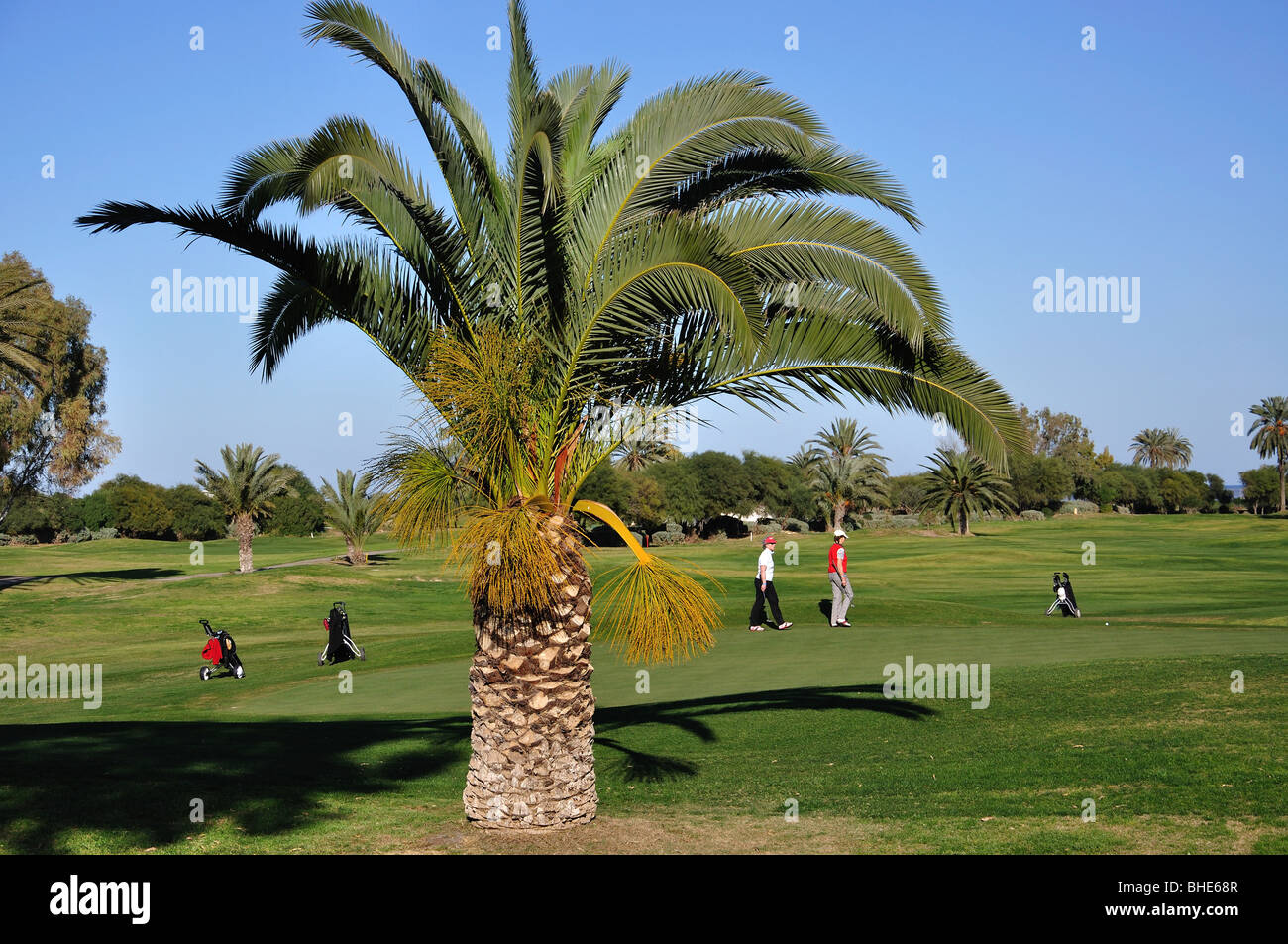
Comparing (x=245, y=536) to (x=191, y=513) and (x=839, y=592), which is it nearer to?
(x=839, y=592)

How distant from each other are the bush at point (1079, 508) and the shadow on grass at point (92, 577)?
3453 inches

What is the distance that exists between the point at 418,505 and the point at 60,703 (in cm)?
1378

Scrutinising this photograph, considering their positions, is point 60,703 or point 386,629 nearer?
point 60,703

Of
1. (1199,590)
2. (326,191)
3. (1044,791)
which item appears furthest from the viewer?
(1199,590)

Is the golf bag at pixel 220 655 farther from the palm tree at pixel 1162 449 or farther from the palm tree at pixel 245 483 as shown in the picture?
the palm tree at pixel 1162 449

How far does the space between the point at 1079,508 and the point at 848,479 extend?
48364 millimetres

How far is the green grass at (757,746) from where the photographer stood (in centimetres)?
809

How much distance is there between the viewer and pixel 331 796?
968 cm

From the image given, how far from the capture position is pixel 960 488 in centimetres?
7338

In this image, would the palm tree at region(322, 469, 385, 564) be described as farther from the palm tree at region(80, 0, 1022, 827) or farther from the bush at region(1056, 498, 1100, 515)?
the bush at region(1056, 498, 1100, 515)

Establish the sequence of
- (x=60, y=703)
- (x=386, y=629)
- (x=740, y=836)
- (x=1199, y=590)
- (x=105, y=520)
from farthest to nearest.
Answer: (x=105, y=520) → (x=1199, y=590) → (x=386, y=629) → (x=60, y=703) → (x=740, y=836)
